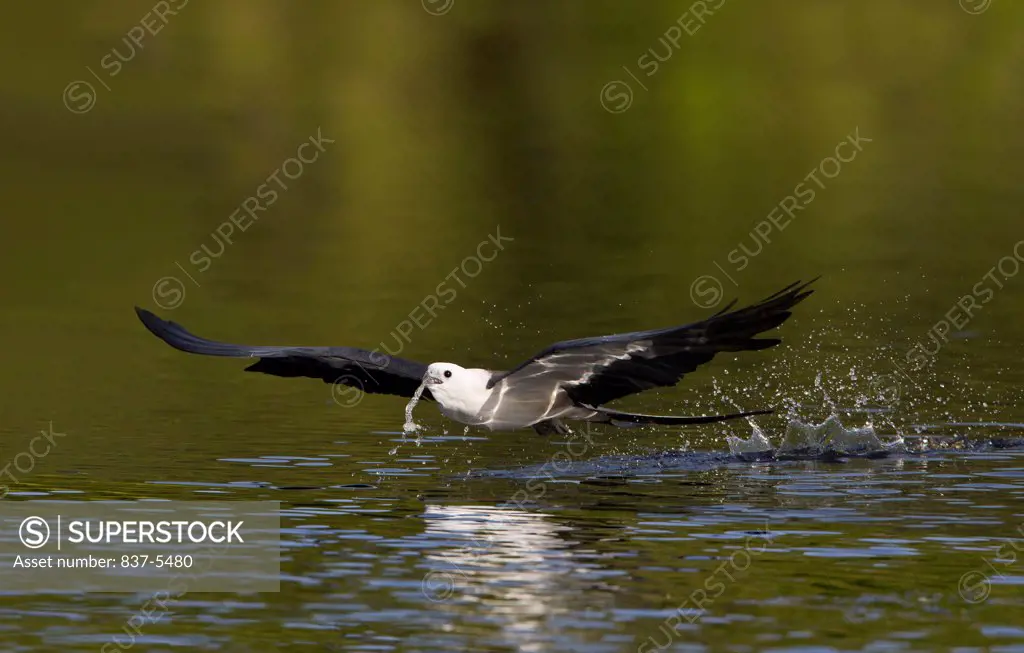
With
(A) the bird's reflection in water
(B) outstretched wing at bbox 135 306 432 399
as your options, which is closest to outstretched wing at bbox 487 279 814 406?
(B) outstretched wing at bbox 135 306 432 399

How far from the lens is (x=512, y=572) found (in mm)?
15984

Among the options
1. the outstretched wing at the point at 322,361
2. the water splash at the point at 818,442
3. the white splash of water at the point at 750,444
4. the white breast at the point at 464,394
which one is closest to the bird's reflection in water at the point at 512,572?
the white breast at the point at 464,394

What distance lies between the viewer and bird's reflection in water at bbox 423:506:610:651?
47.6ft

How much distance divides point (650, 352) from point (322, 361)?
323 cm

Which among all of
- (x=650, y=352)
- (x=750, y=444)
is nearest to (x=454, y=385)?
(x=650, y=352)

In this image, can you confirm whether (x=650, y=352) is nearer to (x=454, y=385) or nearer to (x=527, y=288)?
(x=454, y=385)

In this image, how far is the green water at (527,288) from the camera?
1542 cm

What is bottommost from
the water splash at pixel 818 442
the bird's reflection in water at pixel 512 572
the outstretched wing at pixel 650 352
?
the bird's reflection in water at pixel 512 572

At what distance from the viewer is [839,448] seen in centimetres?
2169

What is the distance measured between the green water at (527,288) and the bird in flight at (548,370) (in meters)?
0.68

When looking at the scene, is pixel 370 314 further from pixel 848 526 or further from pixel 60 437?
pixel 848 526

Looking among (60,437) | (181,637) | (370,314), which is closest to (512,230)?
(370,314)

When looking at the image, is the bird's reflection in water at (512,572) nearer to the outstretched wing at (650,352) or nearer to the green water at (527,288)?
the green water at (527,288)

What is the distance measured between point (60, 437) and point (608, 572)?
8.74m
